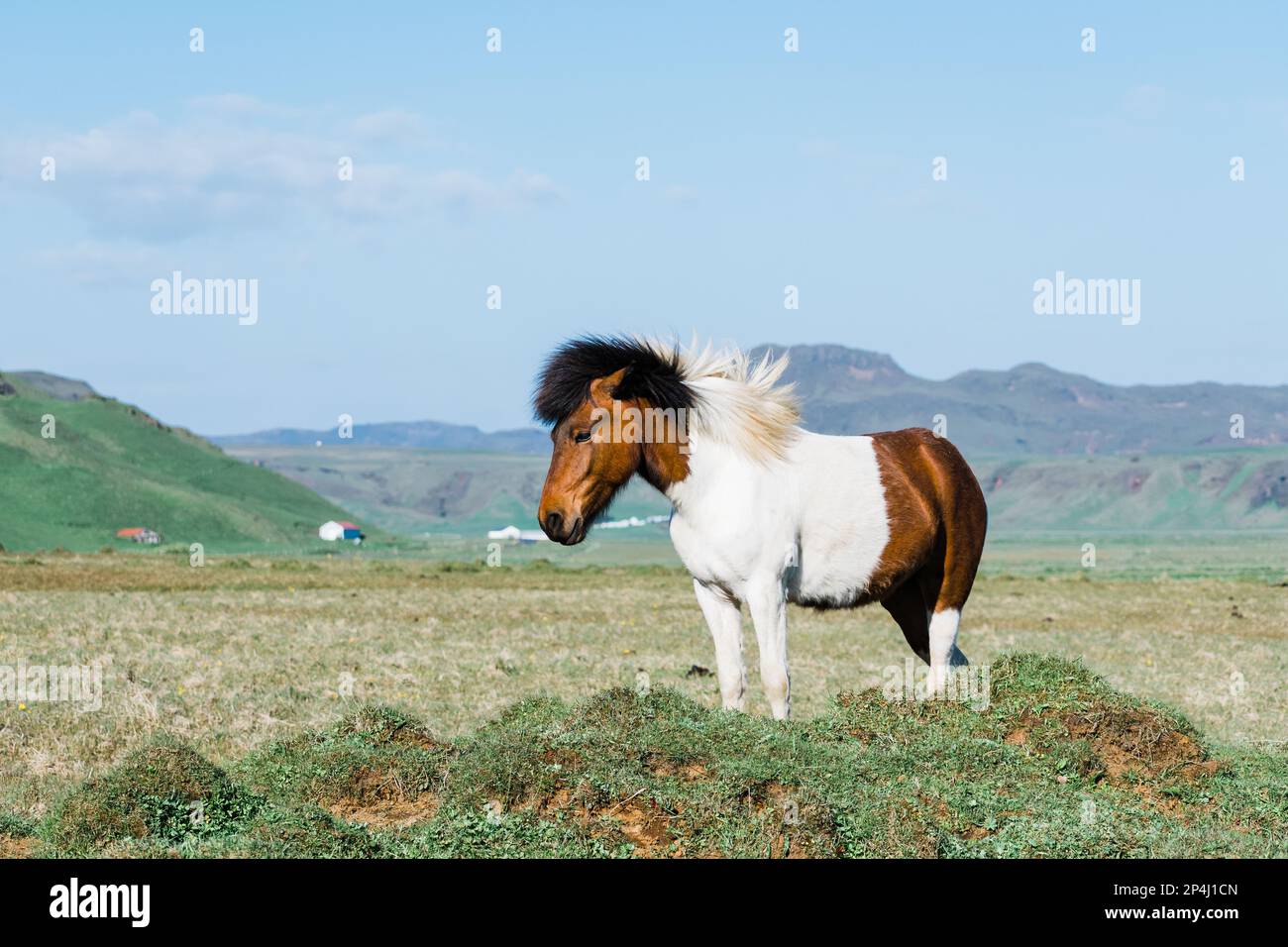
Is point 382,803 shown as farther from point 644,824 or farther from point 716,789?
point 716,789

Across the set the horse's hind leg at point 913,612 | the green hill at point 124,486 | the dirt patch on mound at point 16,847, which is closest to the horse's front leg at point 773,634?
the horse's hind leg at point 913,612

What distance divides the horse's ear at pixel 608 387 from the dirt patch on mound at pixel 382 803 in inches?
120

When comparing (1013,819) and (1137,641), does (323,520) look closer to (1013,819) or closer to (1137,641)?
(1137,641)

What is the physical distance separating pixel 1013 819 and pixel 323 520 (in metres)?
107

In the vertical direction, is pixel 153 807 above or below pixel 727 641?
below

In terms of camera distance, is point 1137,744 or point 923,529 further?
point 923,529

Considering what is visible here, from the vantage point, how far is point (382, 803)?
342 inches

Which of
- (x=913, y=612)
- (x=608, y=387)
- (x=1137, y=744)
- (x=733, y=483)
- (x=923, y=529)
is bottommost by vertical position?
(x=1137, y=744)

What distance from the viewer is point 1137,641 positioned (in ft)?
75.7

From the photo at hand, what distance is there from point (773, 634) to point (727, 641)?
1.35ft

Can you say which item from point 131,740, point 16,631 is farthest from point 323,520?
point 131,740

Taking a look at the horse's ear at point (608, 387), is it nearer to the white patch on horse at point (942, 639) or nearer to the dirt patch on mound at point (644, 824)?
the dirt patch on mound at point (644, 824)

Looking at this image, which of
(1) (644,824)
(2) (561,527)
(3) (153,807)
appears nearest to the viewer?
(1) (644,824)

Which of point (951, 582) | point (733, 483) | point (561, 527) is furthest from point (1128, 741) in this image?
point (561, 527)
